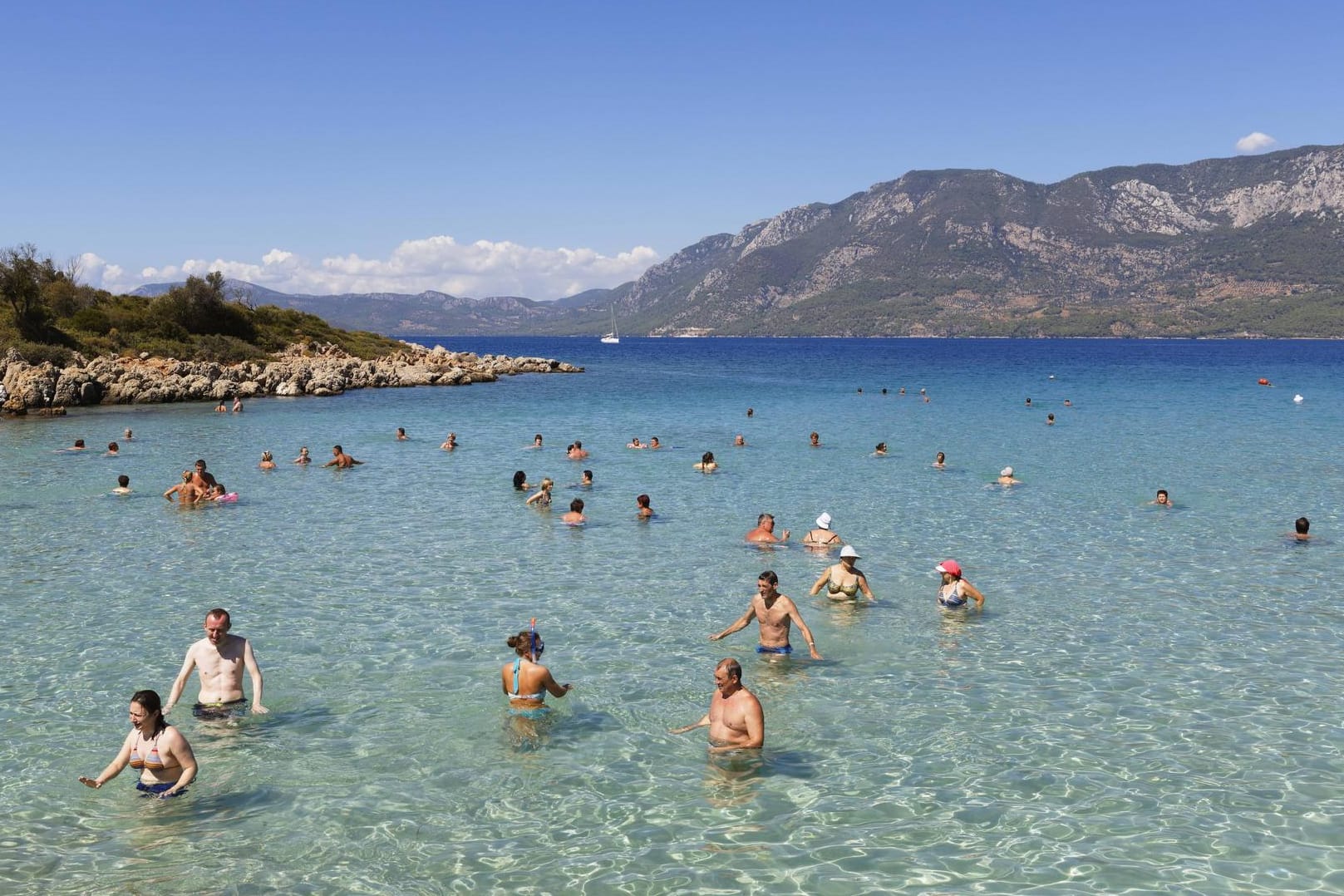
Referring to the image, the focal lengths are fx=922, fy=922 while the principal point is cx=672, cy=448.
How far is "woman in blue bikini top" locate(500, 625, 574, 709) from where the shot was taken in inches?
489

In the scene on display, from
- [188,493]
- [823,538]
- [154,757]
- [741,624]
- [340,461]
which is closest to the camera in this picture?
[154,757]

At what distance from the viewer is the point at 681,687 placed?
13742 mm

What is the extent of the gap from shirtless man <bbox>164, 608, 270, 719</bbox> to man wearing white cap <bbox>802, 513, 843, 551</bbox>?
1365cm

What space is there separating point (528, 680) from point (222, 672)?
417 centimetres

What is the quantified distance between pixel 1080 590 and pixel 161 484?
96.5ft

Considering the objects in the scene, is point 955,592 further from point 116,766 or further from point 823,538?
point 116,766

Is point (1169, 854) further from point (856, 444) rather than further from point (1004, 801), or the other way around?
point (856, 444)

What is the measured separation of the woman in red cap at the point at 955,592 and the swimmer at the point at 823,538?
520cm

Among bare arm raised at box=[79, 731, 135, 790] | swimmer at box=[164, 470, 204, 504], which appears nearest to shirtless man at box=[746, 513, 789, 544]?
bare arm raised at box=[79, 731, 135, 790]

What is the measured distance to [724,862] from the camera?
9.09 metres

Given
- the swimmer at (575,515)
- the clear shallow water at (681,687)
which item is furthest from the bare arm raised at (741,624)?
the swimmer at (575,515)

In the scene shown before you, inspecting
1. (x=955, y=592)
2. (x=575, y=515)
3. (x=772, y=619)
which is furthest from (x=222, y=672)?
(x=575, y=515)

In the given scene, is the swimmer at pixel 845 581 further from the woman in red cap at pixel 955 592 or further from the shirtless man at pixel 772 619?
the shirtless man at pixel 772 619

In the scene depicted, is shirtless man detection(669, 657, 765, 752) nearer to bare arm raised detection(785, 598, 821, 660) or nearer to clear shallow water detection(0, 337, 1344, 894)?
clear shallow water detection(0, 337, 1344, 894)
